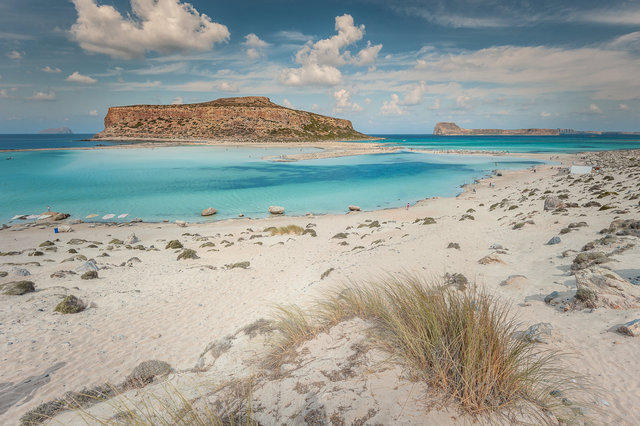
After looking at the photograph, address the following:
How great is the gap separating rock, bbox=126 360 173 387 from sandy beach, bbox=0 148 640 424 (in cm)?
20

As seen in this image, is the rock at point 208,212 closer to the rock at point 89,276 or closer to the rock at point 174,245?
the rock at point 174,245

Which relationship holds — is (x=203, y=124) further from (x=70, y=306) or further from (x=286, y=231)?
(x=70, y=306)

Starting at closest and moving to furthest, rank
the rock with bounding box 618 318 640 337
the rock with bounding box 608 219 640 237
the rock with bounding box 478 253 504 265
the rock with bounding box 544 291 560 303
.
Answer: the rock with bounding box 618 318 640 337 → the rock with bounding box 544 291 560 303 → the rock with bounding box 608 219 640 237 → the rock with bounding box 478 253 504 265

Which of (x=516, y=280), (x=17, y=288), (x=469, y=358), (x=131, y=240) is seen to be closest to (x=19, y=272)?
(x=17, y=288)

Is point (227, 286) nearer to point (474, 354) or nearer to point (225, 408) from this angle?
point (225, 408)

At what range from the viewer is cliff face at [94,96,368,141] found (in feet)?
353

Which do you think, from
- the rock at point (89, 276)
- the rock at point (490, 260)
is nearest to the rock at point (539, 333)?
the rock at point (490, 260)

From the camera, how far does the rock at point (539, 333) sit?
3917mm

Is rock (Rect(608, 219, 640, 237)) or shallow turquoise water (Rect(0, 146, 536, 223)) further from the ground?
rock (Rect(608, 219, 640, 237))

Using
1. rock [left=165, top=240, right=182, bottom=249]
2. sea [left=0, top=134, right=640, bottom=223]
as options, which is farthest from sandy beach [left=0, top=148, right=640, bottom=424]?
sea [left=0, top=134, right=640, bottom=223]

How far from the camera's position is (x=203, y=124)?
111625mm

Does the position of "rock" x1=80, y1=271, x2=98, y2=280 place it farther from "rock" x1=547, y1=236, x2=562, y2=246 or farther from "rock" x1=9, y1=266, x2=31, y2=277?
"rock" x1=547, y1=236, x2=562, y2=246

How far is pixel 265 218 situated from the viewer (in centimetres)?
2130

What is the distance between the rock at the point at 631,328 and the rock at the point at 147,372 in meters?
6.94
